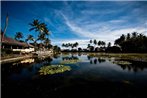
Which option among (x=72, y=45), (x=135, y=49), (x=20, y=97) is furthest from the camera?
(x=72, y=45)


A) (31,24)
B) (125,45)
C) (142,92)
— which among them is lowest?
(142,92)

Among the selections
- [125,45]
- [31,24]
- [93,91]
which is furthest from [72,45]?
[93,91]

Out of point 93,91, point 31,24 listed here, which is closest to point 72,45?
point 31,24

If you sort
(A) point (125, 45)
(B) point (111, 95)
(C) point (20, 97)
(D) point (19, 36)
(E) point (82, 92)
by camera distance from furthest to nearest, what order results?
(D) point (19, 36) → (A) point (125, 45) → (E) point (82, 92) → (B) point (111, 95) → (C) point (20, 97)

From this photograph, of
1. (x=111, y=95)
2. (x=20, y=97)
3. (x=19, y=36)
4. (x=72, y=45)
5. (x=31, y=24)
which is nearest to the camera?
(x=20, y=97)

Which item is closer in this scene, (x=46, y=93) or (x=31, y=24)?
(x=46, y=93)

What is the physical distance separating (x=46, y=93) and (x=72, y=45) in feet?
509

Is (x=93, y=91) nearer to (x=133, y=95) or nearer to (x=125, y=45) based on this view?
(x=133, y=95)

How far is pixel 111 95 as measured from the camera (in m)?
9.14

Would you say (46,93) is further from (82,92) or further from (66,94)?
(82,92)

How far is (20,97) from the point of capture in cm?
856

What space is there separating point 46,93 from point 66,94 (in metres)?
1.57

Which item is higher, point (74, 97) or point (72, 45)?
point (72, 45)

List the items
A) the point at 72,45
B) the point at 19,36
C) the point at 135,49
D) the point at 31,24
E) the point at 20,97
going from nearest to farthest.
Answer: the point at 20,97 < the point at 31,24 < the point at 135,49 < the point at 19,36 < the point at 72,45
